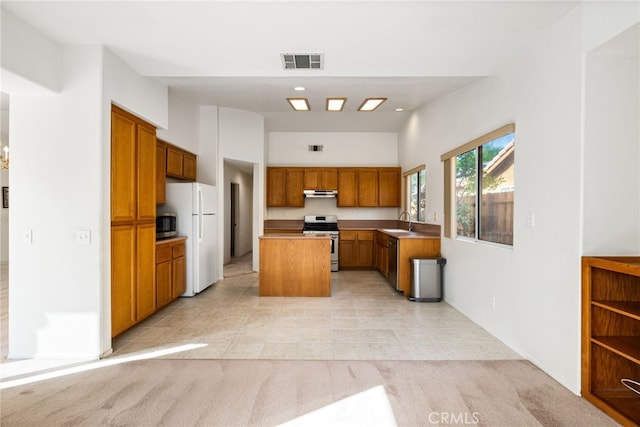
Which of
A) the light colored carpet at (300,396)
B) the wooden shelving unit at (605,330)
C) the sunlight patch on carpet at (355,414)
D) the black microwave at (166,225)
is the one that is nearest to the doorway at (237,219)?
the black microwave at (166,225)

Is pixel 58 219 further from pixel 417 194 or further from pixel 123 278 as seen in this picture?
pixel 417 194

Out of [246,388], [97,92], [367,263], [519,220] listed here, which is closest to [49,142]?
[97,92]

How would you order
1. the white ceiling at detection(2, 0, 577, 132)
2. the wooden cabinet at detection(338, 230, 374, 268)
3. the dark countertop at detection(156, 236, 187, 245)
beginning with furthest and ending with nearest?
the wooden cabinet at detection(338, 230, 374, 268) < the dark countertop at detection(156, 236, 187, 245) < the white ceiling at detection(2, 0, 577, 132)

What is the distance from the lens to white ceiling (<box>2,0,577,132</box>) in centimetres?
246

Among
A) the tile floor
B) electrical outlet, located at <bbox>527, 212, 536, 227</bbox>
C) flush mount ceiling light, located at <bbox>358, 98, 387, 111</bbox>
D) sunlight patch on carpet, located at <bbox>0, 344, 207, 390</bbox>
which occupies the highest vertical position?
flush mount ceiling light, located at <bbox>358, 98, 387, 111</bbox>

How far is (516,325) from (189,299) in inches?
158

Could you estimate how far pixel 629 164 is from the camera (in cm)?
240

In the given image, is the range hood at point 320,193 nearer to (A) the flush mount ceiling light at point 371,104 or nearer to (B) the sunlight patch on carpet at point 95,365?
(A) the flush mount ceiling light at point 371,104

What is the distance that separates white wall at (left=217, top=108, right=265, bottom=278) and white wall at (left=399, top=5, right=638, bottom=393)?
395 centimetres

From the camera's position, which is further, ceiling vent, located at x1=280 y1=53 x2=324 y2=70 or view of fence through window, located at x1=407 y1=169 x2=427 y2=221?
view of fence through window, located at x1=407 y1=169 x2=427 y2=221

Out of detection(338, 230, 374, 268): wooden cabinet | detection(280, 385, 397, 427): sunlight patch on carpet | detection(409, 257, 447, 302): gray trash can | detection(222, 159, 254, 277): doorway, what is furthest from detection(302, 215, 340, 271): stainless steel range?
detection(280, 385, 397, 427): sunlight patch on carpet

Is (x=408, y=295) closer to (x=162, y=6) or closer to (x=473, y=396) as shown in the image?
(x=473, y=396)

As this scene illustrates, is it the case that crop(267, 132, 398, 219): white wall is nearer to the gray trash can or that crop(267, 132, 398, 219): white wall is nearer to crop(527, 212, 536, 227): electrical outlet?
the gray trash can

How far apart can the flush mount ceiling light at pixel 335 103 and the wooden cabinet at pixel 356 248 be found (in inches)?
109
